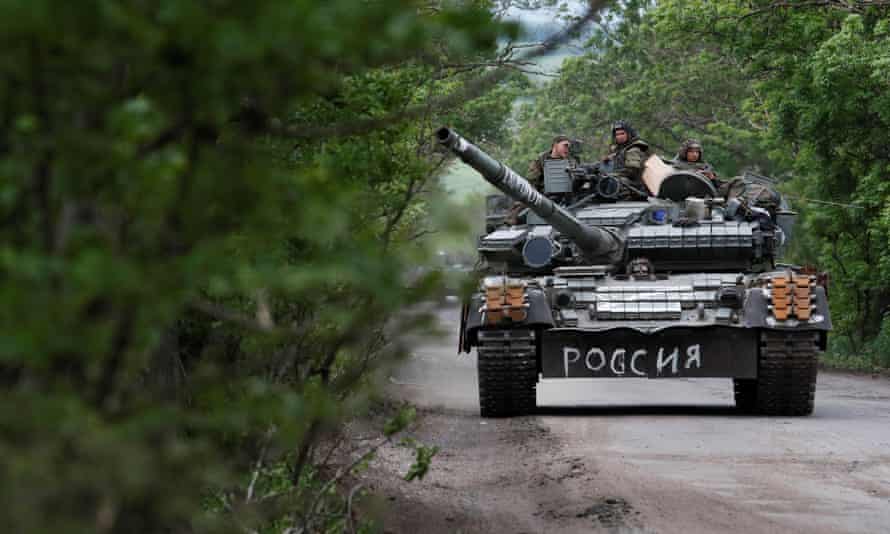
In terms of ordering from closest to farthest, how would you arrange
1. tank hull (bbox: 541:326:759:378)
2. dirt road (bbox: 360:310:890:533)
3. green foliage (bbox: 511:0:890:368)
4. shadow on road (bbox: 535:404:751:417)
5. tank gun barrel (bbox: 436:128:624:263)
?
dirt road (bbox: 360:310:890:533)
tank gun barrel (bbox: 436:128:624:263)
tank hull (bbox: 541:326:759:378)
shadow on road (bbox: 535:404:751:417)
green foliage (bbox: 511:0:890:368)

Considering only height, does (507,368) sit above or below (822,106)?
below

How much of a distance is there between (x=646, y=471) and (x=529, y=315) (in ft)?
13.2

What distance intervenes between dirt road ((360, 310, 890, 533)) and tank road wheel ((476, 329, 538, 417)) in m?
0.22

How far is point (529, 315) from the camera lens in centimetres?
1385

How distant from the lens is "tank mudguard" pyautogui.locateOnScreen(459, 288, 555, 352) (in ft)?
45.4

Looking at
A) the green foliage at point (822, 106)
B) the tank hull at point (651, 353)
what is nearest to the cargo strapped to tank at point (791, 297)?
the tank hull at point (651, 353)

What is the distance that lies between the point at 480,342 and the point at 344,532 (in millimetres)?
6933

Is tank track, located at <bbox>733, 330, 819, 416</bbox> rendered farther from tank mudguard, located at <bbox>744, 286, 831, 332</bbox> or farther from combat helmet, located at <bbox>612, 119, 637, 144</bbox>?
combat helmet, located at <bbox>612, 119, 637, 144</bbox>

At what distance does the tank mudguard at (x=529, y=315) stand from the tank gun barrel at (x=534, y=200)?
69 cm

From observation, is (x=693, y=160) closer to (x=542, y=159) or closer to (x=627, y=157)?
(x=627, y=157)

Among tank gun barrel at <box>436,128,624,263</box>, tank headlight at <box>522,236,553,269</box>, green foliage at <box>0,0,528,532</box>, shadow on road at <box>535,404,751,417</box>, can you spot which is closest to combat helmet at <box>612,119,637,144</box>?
tank gun barrel at <box>436,128,624,263</box>

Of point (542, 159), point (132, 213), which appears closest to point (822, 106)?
point (542, 159)

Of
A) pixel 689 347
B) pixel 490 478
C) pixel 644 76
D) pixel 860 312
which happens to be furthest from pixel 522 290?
pixel 644 76

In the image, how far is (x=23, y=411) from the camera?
2572 mm
